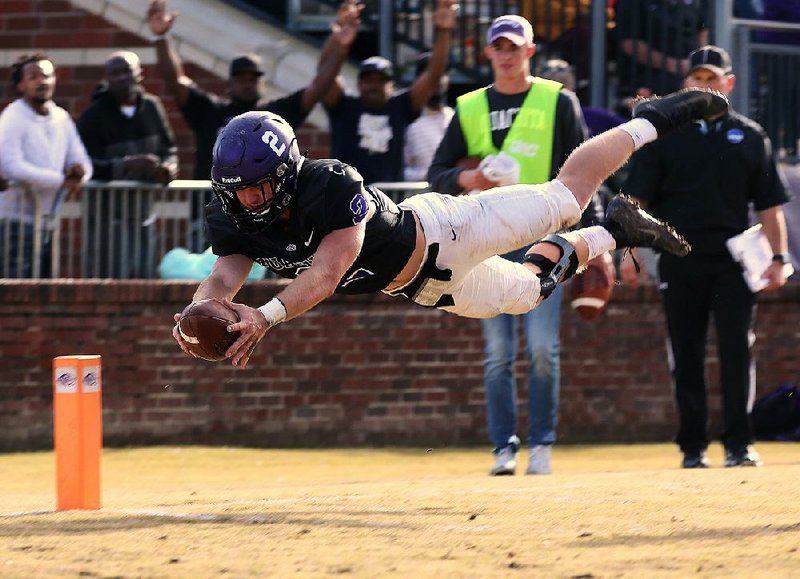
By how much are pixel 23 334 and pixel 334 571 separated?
689cm

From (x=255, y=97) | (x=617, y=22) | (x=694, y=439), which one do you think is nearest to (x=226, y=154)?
(x=694, y=439)

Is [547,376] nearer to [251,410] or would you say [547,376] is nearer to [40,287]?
[251,410]

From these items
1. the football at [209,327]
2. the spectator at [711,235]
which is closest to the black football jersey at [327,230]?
the football at [209,327]

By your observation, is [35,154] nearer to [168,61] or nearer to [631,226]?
[168,61]

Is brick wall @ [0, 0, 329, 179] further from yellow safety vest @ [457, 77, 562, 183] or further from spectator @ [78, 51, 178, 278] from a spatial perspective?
yellow safety vest @ [457, 77, 562, 183]

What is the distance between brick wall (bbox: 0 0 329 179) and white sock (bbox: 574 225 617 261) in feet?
20.9

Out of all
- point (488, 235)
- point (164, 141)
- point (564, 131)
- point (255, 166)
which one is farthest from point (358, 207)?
point (164, 141)

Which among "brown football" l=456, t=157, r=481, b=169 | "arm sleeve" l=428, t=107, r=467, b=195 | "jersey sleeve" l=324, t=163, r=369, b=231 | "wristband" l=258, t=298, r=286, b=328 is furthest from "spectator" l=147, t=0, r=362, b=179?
"wristband" l=258, t=298, r=286, b=328

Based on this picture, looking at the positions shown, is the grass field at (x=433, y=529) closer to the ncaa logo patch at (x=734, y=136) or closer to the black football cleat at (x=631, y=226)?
the black football cleat at (x=631, y=226)

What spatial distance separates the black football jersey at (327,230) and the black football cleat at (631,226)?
150 cm

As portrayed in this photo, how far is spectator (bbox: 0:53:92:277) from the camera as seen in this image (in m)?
11.8

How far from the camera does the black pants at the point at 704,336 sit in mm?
10352

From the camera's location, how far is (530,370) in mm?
10336

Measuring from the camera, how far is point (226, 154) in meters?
7.05
